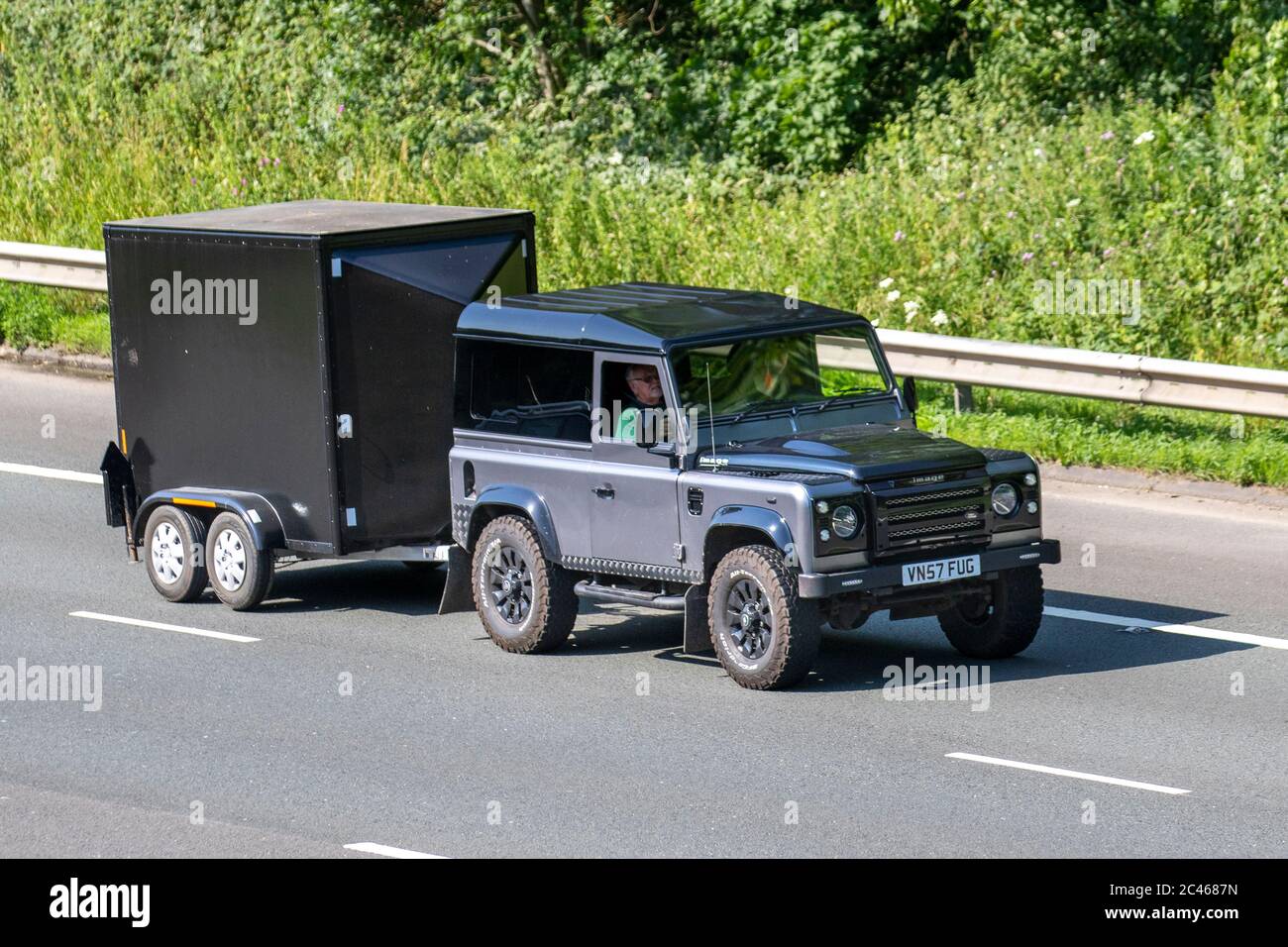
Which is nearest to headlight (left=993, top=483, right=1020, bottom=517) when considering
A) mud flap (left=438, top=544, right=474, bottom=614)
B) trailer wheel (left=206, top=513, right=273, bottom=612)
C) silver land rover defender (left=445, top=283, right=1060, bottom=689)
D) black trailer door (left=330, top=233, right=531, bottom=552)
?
silver land rover defender (left=445, top=283, right=1060, bottom=689)

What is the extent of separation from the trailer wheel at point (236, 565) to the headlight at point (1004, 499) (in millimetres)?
4655

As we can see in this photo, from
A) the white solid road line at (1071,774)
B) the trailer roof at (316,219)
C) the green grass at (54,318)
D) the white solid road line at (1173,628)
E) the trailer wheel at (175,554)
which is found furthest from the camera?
the green grass at (54,318)

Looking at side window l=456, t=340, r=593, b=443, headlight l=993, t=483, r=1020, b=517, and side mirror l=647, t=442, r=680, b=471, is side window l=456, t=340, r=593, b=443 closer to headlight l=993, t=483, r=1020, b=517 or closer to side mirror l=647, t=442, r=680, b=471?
side mirror l=647, t=442, r=680, b=471

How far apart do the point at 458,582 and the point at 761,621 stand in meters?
2.34

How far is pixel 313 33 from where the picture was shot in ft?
89.1

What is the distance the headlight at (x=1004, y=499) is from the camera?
1133 cm

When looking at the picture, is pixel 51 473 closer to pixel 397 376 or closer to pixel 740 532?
pixel 397 376

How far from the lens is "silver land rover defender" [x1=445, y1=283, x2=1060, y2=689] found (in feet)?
35.8

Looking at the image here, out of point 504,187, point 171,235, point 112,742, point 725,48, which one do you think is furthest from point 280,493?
point 725,48

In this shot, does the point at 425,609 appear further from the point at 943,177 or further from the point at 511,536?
the point at 943,177

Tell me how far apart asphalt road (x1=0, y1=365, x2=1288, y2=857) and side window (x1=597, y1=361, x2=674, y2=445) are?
1321 mm

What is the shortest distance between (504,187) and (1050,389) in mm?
7765

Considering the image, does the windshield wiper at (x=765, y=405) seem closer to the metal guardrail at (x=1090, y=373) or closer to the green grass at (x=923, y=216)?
the metal guardrail at (x=1090, y=373)

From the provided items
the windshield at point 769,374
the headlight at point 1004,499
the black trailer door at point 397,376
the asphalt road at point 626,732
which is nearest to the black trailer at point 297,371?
the black trailer door at point 397,376
